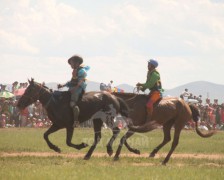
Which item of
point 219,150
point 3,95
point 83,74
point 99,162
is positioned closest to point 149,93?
point 83,74

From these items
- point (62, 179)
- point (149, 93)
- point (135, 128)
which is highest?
point (149, 93)

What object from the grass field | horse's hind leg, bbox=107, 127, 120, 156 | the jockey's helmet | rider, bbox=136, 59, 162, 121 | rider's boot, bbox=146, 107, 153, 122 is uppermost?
the jockey's helmet

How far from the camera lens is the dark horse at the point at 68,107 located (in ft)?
50.0

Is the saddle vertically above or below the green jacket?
below

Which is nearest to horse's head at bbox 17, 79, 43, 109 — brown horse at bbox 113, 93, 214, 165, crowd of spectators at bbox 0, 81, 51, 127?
brown horse at bbox 113, 93, 214, 165

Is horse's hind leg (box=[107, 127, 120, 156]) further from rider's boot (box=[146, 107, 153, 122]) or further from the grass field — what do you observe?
rider's boot (box=[146, 107, 153, 122])

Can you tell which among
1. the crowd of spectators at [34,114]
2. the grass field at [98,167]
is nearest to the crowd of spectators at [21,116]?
the crowd of spectators at [34,114]

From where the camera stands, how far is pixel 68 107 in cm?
1527

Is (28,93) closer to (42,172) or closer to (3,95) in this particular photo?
(42,172)

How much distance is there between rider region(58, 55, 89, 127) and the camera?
49.5ft

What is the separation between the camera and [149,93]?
52.6ft

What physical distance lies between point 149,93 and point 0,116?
13795mm

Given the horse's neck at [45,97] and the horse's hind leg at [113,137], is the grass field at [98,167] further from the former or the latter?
the horse's neck at [45,97]

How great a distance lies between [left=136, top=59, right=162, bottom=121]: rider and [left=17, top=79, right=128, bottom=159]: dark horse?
83cm
